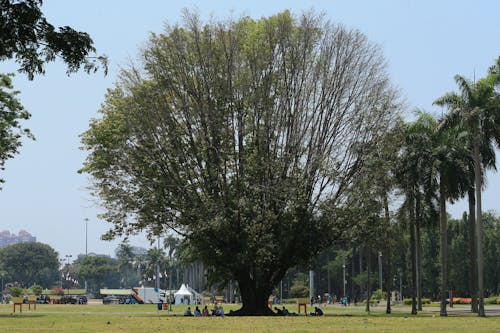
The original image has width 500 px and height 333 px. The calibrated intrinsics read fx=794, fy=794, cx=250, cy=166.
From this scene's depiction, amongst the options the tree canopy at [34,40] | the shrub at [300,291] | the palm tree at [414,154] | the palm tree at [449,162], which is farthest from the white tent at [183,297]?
the tree canopy at [34,40]

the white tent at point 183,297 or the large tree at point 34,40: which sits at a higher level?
the large tree at point 34,40

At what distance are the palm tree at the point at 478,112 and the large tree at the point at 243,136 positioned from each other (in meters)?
5.65

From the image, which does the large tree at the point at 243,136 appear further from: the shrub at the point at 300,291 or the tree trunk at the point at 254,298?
the shrub at the point at 300,291

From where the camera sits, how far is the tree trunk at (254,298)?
171ft

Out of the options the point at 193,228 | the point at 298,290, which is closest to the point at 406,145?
the point at 193,228

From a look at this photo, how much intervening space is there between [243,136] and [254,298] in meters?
10.8

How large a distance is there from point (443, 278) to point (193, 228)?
16.9 m

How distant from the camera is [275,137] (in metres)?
52.7

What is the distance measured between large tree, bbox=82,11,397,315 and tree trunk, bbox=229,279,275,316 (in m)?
0.07

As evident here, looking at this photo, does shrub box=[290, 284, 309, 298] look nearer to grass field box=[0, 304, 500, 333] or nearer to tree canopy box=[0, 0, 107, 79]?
grass field box=[0, 304, 500, 333]

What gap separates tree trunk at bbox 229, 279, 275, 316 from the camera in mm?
52156

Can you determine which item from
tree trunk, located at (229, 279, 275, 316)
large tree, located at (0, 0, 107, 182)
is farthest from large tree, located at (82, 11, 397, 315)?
large tree, located at (0, 0, 107, 182)

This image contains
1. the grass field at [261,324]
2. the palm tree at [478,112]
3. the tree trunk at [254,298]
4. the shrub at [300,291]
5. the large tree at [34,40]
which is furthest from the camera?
the shrub at [300,291]

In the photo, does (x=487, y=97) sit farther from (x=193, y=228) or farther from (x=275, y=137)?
(x=193, y=228)
